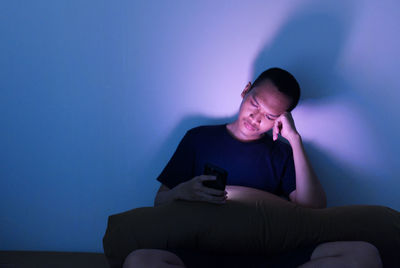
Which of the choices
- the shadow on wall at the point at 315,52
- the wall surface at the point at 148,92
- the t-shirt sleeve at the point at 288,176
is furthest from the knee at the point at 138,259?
the shadow on wall at the point at 315,52

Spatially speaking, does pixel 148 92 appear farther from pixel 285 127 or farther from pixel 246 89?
pixel 285 127

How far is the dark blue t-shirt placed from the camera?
4.68ft

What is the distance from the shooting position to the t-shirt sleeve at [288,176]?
1433mm

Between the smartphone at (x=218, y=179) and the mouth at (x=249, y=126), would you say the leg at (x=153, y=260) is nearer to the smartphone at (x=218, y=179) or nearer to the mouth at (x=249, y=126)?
the smartphone at (x=218, y=179)

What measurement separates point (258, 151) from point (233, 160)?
13cm

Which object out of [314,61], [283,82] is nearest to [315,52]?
[314,61]

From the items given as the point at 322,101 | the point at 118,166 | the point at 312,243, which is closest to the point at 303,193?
the point at 312,243

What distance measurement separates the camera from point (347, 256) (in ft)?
2.86

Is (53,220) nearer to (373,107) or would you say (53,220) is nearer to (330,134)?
(330,134)

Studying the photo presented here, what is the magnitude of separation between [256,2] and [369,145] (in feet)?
2.90

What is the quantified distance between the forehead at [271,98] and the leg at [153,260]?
70 cm

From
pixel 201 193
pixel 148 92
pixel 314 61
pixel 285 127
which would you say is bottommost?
pixel 201 193

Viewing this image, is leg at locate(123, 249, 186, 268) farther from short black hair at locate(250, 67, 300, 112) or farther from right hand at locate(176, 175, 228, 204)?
short black hair at locate(250, 67, 300, 112)

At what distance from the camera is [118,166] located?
154cm
